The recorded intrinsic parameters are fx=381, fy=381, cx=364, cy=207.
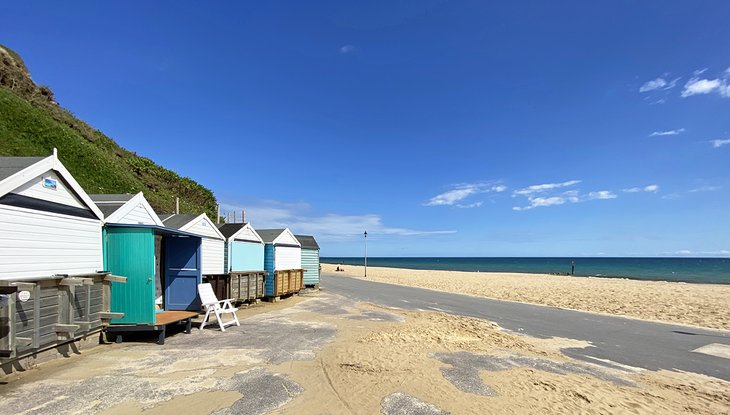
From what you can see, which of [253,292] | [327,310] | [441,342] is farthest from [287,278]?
[441,342]

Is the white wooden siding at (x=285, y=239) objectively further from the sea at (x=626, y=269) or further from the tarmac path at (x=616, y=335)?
the sea at (x=626, y=269)

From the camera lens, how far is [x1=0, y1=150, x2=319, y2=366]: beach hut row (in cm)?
562

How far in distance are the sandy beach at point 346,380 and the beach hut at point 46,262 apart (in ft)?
2.02

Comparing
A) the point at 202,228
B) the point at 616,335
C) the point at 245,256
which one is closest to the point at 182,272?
the point at 202,228

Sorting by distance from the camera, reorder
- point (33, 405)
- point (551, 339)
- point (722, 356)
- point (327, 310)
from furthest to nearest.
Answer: point (327, 310) → point (551, 339) → point (722, 356) → point (33, 405)

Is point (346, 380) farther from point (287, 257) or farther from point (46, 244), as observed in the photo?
point (287, 257)

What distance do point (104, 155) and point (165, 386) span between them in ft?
81.2

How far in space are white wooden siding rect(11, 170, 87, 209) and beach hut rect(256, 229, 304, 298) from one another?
380 inches

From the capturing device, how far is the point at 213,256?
13117 millimetres

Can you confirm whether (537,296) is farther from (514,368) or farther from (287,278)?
(514,368)

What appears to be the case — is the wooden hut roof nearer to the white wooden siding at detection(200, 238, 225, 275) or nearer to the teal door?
the white wooden siding at detection(200, 238, 225, 275)

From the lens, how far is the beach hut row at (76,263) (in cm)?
562

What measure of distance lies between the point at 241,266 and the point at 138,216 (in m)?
6.27

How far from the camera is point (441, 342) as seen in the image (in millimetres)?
8664
